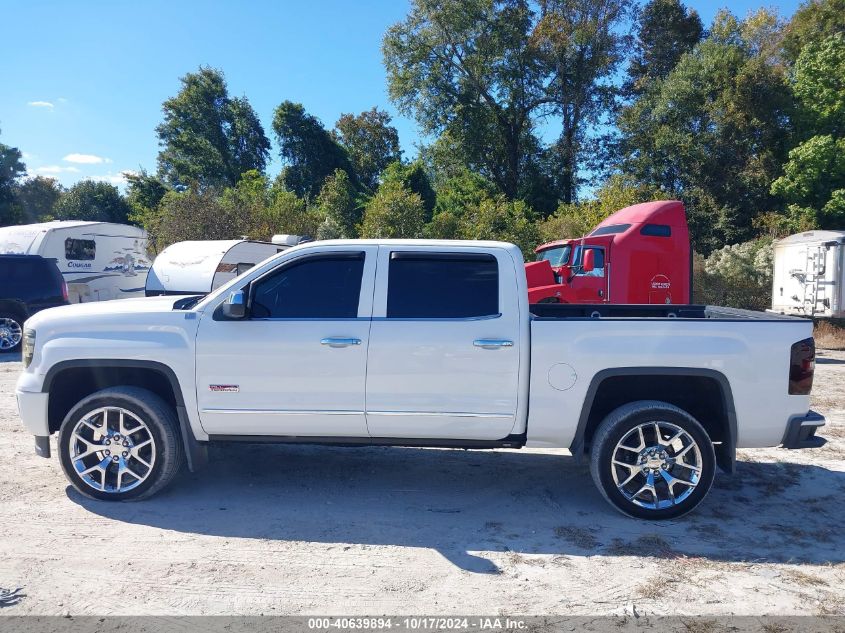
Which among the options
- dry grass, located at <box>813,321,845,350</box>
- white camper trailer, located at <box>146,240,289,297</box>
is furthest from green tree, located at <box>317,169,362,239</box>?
dry grass, located at <box>813,321,845,350</box>

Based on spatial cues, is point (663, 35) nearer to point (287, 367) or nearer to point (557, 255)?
point (557, 255)

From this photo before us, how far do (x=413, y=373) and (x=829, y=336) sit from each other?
15.3 metres

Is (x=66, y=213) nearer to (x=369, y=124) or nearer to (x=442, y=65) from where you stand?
(x=369, y=124)

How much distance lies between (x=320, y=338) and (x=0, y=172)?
43.0 meters

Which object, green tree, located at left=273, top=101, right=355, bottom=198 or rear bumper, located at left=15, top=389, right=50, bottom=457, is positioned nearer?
rear bumper, located at left=15, top=389, right=50, bottom=457

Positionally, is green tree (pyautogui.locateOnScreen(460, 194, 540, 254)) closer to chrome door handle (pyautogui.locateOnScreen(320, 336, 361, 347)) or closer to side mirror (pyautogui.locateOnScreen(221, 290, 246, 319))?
chrome door handle (pyautogui.locateOnScreen(320, 336, 361, 347))

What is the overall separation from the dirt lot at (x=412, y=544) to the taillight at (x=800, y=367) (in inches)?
38.9

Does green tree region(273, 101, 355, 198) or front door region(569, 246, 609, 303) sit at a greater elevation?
green tree region(273, 101, 355, 198)

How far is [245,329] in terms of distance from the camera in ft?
15.4

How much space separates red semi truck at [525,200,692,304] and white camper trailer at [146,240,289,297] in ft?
21.4

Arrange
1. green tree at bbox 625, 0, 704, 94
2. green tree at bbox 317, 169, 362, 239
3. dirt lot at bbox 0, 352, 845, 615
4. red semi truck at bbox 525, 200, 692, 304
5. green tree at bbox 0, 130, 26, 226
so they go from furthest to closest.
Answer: green tree at bbox 0, 130, 26, 226
green tree at bbox 625, 0, 704, 94
green tree at bbox 317, 169, 362, 239
red semi truck at bbox 525, 200, 692, 304
dirt lot at bbox 0, 352, 845, 615

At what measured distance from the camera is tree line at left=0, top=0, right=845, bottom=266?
2422 centimetres

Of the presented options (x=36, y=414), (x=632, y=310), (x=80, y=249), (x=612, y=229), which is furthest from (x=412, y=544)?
(x=80, y=249)

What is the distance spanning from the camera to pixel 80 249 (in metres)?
15.5
